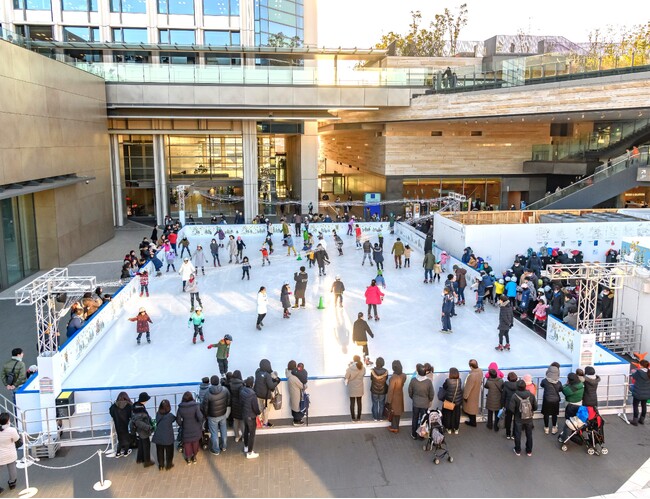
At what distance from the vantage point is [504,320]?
42.7 feet

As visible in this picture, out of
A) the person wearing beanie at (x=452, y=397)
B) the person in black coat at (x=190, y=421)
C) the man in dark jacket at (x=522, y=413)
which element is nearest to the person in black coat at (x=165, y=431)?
the person in black coat at (x=190, y=421)

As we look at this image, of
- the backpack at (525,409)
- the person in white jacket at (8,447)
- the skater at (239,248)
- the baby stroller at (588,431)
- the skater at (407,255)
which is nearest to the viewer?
the person in white jacket at (8,447)

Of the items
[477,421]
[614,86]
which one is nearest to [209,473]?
[477,421]

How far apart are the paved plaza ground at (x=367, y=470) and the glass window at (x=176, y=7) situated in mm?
33877

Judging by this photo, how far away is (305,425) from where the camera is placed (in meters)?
10.2

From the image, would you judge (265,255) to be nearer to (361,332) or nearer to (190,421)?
(361,332)

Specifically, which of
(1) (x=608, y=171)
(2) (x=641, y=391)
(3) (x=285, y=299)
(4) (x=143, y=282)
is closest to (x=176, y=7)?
(4) (x=143, y=282)

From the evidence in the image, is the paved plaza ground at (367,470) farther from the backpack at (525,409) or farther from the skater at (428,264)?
the skater at (428,264)

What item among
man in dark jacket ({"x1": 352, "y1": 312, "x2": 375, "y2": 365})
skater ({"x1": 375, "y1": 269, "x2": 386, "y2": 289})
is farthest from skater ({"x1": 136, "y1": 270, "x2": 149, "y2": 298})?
man in dark jacket ({"x1": 352, "y1": 312, "x2": 375, "y2": 365})

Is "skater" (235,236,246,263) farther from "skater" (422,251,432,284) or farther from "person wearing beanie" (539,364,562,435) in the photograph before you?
"person wearing beanie" (539,364,562,435)

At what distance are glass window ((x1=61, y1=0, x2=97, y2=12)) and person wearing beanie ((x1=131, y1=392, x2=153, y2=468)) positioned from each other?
114ft

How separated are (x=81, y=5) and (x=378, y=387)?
35839mm

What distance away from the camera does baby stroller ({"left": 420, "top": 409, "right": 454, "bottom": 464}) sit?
29.9 feet

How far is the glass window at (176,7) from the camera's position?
37.2m
